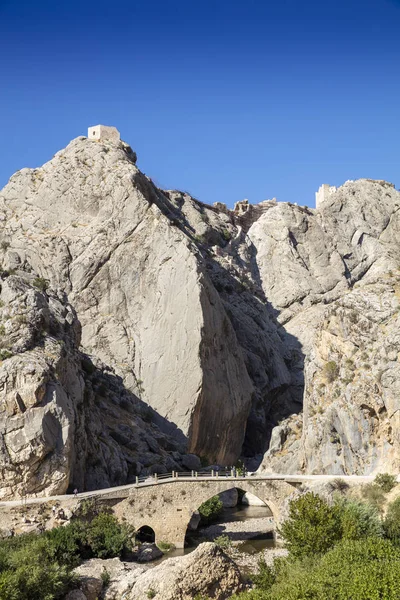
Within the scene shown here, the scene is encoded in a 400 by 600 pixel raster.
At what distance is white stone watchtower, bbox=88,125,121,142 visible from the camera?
107m

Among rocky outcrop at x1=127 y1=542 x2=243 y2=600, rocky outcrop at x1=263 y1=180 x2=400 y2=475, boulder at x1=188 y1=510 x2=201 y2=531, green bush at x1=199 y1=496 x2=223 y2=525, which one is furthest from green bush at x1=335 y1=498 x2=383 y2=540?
green bush at x1=199 y1=496 x2=223 y2=525

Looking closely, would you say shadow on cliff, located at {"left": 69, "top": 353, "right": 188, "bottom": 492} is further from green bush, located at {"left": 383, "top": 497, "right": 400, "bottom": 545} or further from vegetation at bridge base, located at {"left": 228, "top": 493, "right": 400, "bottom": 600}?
green bush, located at {"left": 383, "top": 497, "right": 400, "bottom": 545}

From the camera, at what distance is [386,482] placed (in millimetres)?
52031

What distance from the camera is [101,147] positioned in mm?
103562

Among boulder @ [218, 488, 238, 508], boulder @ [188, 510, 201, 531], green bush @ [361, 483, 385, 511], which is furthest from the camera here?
boulder @ [218, 488, 238, 508]

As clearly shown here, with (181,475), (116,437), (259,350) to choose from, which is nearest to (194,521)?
(181,475)

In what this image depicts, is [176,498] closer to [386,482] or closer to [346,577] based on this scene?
[386,482]

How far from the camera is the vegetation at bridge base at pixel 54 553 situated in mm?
34344

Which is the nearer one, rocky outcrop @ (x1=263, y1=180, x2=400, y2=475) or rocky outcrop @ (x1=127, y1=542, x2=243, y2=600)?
rocky outcrop @ (x1=127, y1=542, x2=243, y2=600)

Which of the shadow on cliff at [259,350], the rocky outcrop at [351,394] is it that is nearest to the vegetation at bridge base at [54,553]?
the rocky outcrop at [351,394]

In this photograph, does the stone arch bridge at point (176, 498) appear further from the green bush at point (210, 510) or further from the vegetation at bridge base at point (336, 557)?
the green bush at point (210, 510)

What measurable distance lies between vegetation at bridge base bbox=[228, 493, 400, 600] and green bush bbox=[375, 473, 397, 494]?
2.95 meters

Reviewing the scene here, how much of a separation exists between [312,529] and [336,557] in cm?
764

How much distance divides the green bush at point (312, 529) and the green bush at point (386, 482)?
28.4ft
